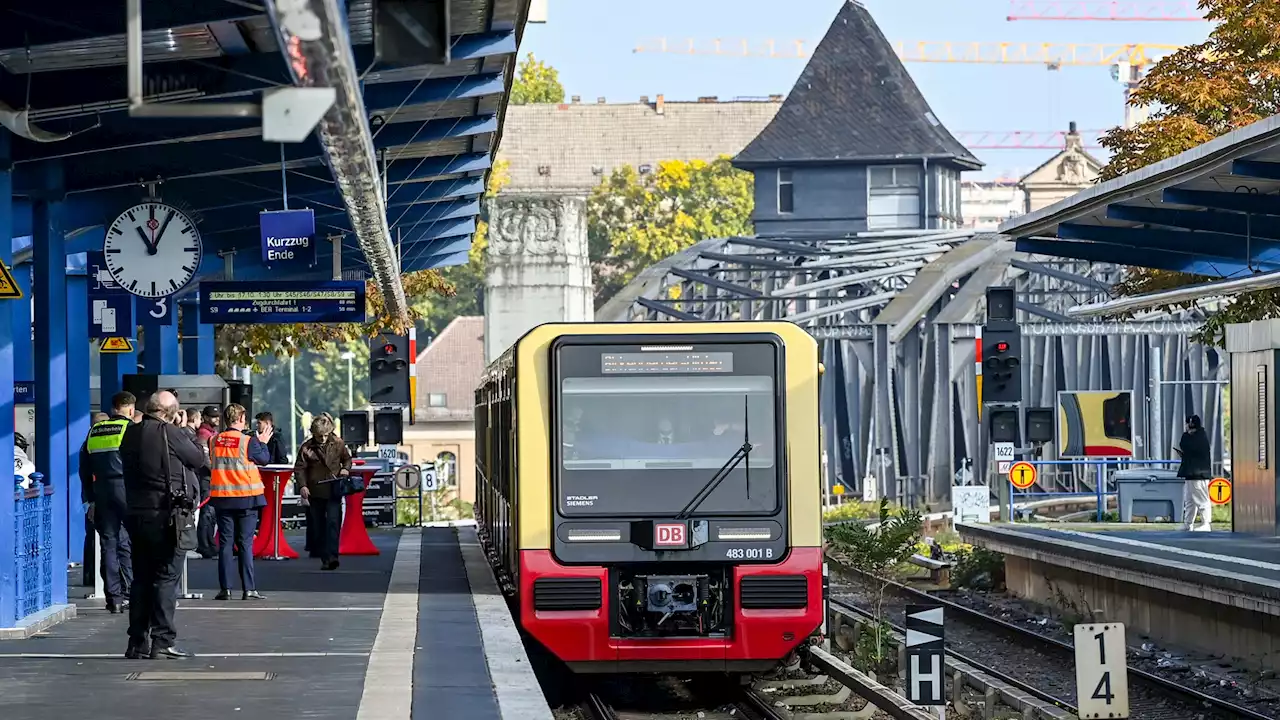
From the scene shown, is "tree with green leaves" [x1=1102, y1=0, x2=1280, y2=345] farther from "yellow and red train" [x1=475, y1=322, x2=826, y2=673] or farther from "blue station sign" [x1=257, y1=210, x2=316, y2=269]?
"yellow and red train" [x1=475, y1=322, x2=826, y2=673]

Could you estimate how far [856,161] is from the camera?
264 ft

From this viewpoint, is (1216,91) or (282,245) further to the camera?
(1216,91)

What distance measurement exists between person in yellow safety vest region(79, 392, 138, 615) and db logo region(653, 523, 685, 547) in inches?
148

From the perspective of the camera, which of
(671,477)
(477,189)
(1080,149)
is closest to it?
(671,477)

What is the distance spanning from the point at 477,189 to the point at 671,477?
14.4m

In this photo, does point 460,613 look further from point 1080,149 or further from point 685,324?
point 1080,149

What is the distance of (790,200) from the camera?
8125 cm

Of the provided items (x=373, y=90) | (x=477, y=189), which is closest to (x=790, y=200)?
(x=477, y=189)

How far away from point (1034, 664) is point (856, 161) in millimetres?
60718

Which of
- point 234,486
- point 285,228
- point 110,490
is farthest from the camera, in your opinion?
point 285,228

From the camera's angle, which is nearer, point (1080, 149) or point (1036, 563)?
point (1036, 563)

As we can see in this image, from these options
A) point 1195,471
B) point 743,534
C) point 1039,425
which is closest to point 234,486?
point 743,534

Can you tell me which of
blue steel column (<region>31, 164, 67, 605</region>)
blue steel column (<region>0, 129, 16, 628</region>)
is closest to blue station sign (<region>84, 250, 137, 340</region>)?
blue steel column (<region>31, 164, 67, 605</region>)

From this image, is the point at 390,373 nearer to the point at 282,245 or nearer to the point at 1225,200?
the point at 282,245
